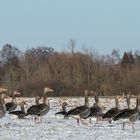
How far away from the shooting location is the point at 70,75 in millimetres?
90750

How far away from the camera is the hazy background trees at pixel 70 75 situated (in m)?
81.9

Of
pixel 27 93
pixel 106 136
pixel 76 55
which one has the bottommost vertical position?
pixel 106 136

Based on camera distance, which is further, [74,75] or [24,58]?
[24,58]

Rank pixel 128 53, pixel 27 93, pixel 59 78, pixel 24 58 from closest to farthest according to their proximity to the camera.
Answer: pixel 27 93, pixel 59 78, pixel 24 58, pixel 128 53

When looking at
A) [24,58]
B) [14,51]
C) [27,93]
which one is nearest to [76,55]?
[24,58]

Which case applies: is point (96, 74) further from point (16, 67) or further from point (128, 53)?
point (128, 53)

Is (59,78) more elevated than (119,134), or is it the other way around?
(59,78)

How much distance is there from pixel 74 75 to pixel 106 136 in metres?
73.1

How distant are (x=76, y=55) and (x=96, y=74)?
8664 millimetres

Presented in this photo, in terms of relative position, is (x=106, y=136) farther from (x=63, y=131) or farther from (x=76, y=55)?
(x=76, y=55)

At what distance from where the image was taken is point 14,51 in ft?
437

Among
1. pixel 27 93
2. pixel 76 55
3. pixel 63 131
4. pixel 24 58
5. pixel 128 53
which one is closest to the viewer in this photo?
pixel 63 131

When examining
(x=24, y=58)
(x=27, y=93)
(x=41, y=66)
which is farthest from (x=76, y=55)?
(x=27, y=93)

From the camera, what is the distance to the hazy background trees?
8194cm
